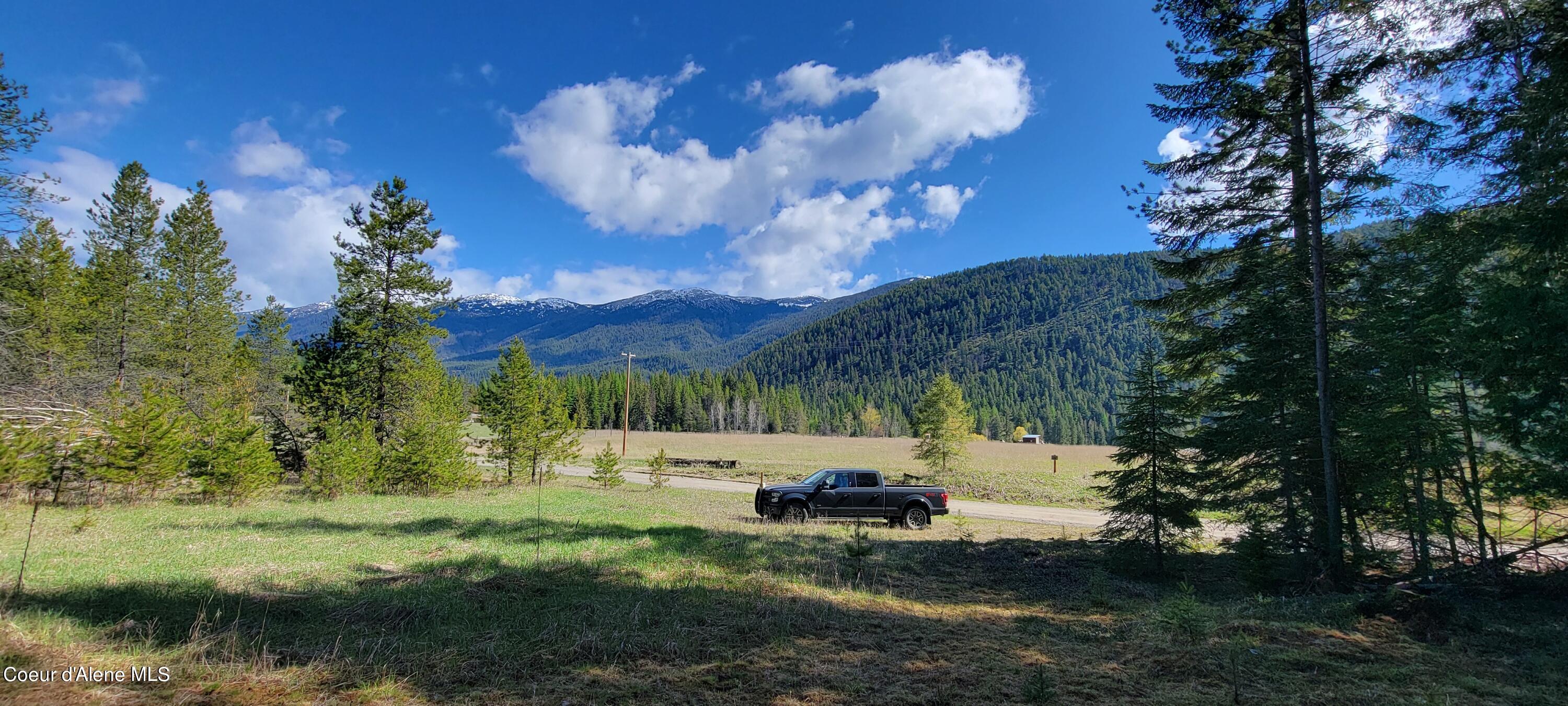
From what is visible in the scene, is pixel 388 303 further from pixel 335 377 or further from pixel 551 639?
pixel 551 639

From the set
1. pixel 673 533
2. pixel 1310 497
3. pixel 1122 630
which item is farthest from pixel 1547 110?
pixel 673 533

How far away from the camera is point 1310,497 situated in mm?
9914

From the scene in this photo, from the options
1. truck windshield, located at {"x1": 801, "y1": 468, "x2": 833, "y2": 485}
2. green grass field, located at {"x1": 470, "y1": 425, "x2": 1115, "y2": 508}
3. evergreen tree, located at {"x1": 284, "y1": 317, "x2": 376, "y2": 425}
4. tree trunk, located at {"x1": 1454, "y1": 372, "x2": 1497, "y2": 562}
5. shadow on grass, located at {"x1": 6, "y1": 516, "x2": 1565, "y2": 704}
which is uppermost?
evergreen tree, located at {"x1": 284, "y1": 317, "x2": 376, "y2": 425}

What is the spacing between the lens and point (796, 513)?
16.6m

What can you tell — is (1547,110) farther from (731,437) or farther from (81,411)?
(731,437)

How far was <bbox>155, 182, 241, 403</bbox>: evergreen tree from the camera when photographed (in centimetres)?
2667

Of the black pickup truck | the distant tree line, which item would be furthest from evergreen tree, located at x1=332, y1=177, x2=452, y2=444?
the black pickup truck

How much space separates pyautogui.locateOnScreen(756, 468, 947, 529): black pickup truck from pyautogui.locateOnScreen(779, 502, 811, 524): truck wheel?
2 cm

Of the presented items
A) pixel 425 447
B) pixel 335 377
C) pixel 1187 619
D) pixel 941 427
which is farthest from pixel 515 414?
pixel 1187 619

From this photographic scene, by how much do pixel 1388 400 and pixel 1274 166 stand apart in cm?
479

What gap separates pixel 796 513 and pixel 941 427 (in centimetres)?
1999

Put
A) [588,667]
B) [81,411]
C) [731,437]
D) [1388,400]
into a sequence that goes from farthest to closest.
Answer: [731,437] < [81,411] < [1388,400] < [588,667]

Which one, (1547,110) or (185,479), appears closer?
(1547,110)

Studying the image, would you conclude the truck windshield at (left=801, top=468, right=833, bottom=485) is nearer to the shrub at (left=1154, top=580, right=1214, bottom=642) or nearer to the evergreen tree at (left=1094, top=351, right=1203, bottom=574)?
the evergreen tree at (left=1094, top=351, right=1203, bottom=574)
